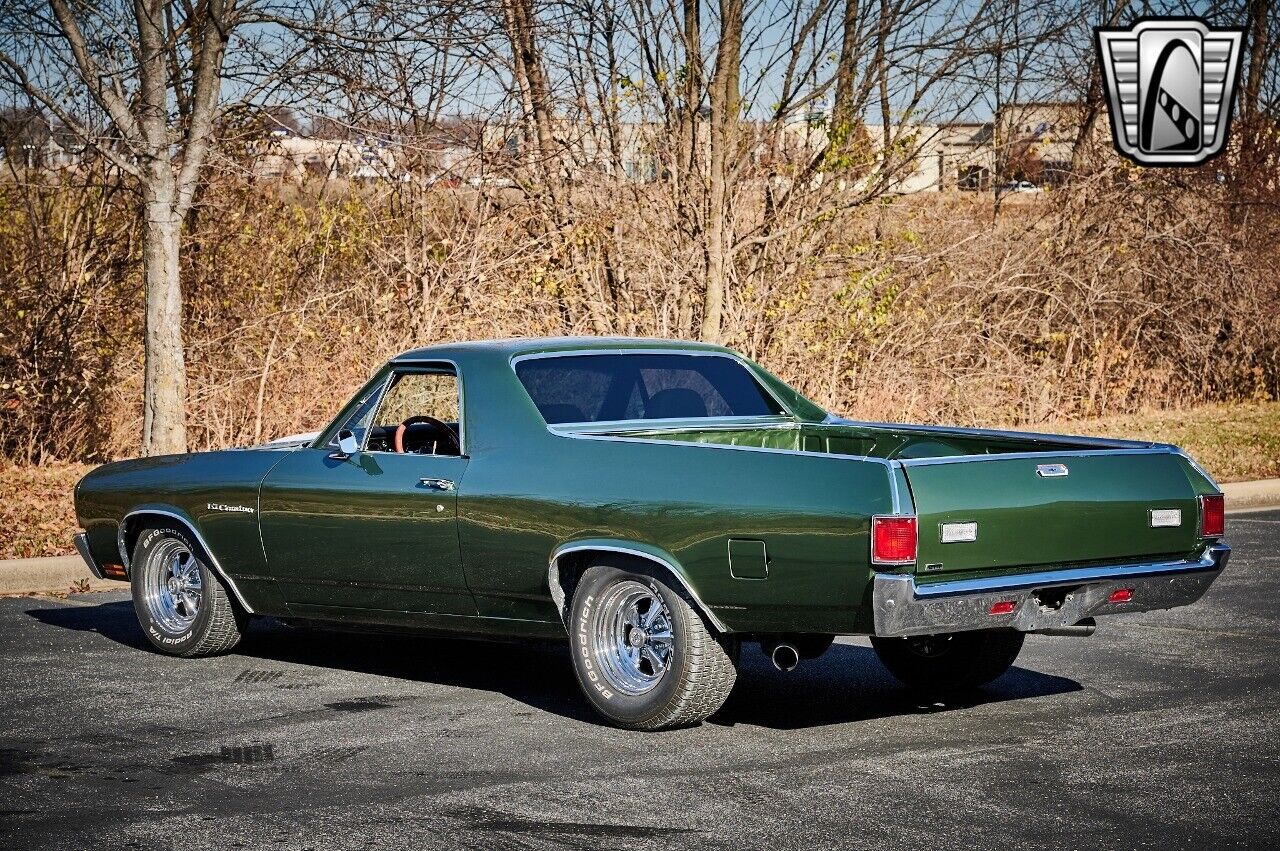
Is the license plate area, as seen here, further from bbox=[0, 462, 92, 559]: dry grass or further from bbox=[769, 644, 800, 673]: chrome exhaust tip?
bbox=[0, 462, 92, 559]: dry grass

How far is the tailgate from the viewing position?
645 centimetres

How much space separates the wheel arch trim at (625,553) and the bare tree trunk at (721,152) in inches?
406

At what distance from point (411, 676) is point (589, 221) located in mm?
9742

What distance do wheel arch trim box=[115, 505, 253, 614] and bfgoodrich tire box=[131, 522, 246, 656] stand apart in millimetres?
61

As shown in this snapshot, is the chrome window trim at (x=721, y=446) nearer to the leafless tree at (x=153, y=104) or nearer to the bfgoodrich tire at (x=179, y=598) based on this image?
the bfgoodrich tire at (x=179, y=598)

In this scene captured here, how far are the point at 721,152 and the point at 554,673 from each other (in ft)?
32.3

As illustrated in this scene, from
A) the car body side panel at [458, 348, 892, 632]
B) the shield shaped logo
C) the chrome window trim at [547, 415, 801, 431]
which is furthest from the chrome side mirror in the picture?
the shield shaped logo

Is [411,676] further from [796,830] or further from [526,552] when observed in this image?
[796,830]

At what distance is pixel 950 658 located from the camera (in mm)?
7934

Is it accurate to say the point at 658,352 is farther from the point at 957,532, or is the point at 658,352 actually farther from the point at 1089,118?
the point at 1089,118

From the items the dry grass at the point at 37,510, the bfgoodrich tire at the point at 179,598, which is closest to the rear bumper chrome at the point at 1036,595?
the bfgoodrich tire at the point at 179,598

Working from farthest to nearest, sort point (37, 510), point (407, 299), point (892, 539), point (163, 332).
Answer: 1. point (407, 299)
2. point (163, 332)
3. point (37, 510)
4. point (892, 539)

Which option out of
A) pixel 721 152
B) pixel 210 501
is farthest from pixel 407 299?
pixel 210 501

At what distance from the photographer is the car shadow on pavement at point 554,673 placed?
758cm
